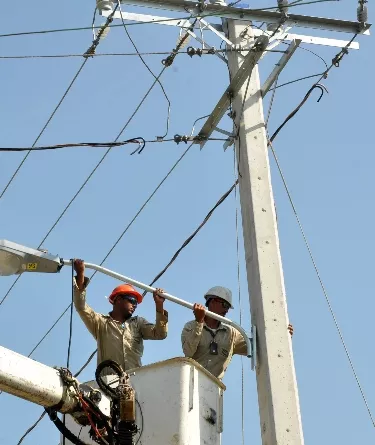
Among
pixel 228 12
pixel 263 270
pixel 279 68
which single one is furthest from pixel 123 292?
pixel 228 12

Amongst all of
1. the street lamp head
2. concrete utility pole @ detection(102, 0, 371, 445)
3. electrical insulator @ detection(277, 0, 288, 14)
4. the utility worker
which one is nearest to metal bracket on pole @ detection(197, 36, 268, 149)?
concrete utility pole @ detection(102, 0, 371, 445)

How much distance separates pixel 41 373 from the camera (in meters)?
6.92

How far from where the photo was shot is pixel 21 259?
7758 millimetres

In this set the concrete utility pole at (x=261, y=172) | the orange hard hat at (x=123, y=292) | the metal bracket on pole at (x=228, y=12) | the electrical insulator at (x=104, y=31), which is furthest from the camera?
the electrical insulator at (x=104, y=31)

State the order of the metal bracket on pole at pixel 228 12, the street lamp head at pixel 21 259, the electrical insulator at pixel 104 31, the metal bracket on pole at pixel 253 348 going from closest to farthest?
the street lamp head at pixel 21 259 < the metal bracket on pole at pixel 253 348 < the metal bracket on pole at pixel 228 12 < the electrical insulator at pixel 104 31

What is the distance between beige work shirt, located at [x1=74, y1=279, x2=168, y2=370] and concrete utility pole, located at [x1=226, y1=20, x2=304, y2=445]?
1086mm

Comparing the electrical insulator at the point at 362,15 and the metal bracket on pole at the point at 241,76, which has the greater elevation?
the electrical insulator at the point at 362,15

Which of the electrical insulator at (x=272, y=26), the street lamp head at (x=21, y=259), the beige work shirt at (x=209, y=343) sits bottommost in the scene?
the street lamp head at (x=21, y=259)

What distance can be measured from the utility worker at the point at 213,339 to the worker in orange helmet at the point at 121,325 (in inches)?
13.3

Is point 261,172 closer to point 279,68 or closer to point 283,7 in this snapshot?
point 279,68

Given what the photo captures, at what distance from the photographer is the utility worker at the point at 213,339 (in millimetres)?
8880

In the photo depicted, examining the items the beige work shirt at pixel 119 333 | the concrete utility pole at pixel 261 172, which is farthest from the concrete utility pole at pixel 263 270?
the beige work shirt at pixel 119 333

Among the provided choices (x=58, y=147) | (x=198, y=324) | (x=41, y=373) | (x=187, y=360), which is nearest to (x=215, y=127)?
(x=58, y=147)

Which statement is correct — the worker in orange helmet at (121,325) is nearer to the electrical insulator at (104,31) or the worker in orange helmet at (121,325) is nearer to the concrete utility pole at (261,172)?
the concrete utility pole at (261,172)
